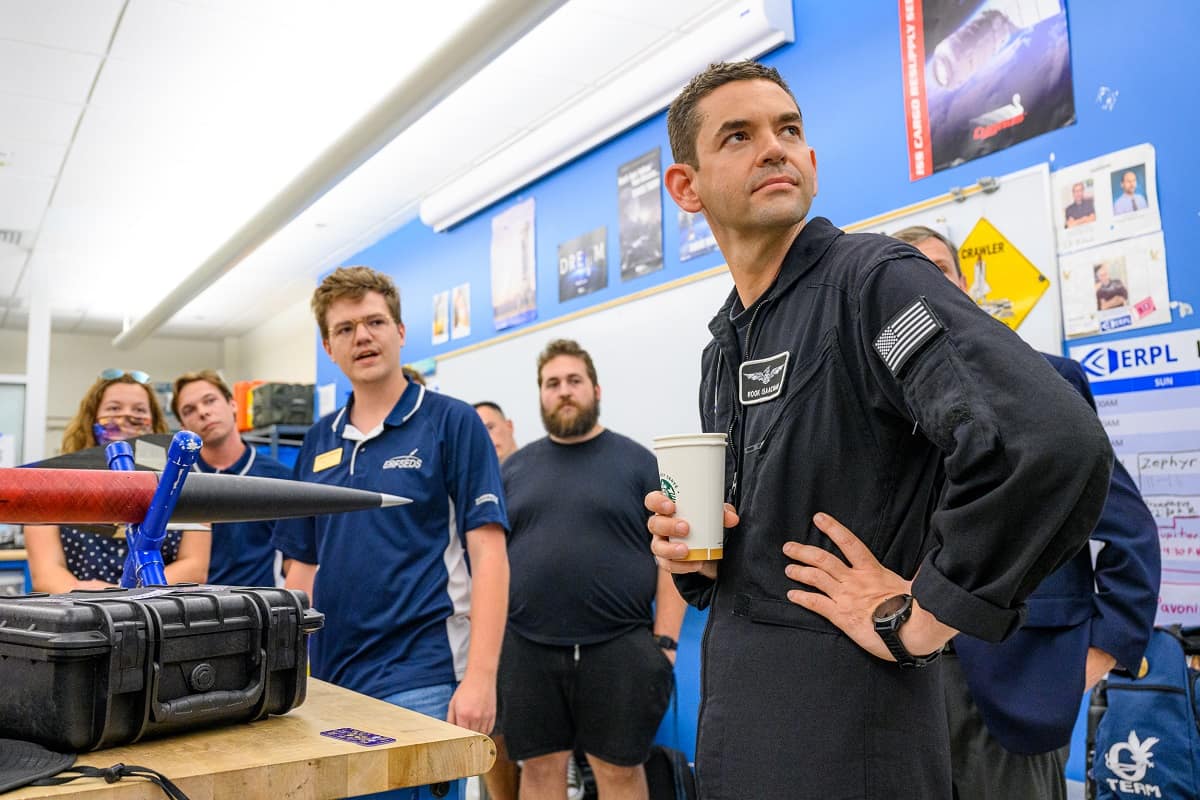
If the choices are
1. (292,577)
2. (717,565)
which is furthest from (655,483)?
(717,565)

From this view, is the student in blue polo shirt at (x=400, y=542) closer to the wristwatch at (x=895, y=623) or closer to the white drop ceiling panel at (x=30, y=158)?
the wristwatch at (x=895, y=623)

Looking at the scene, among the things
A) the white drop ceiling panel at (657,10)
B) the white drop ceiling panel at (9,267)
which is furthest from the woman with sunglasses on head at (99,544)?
the white drop ceiling panel at (9,267)

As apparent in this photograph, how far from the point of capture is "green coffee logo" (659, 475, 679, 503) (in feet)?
3.55

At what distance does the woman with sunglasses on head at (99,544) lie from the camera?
216 centimetres

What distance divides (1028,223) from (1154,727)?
4.32 ft

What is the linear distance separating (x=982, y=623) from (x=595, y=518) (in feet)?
7.81

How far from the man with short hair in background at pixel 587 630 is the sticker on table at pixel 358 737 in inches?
80.6

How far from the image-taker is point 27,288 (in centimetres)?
801

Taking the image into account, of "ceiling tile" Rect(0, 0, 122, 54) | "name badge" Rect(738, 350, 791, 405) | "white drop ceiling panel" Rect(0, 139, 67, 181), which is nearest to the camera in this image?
"name badge" Rect(738, 350, 791, 405)

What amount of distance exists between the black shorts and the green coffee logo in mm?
2091

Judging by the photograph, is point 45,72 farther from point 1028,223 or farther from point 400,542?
point 1028,223

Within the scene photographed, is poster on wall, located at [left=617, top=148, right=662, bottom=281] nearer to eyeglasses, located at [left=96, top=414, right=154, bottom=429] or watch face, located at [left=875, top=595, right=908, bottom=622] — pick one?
eyeglasses, located at [left=96, top=414, right=154, bottom=429]

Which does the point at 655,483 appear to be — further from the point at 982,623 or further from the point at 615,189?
the point at 982,623

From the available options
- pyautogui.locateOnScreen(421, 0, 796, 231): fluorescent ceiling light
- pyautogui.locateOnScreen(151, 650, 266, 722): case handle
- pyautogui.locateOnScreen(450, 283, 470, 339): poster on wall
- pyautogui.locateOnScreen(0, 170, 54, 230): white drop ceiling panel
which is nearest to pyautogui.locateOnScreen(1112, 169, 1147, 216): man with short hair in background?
pyautogui.locateOnScreen(421, 0, 796, 231): fluorescent ceiling light
